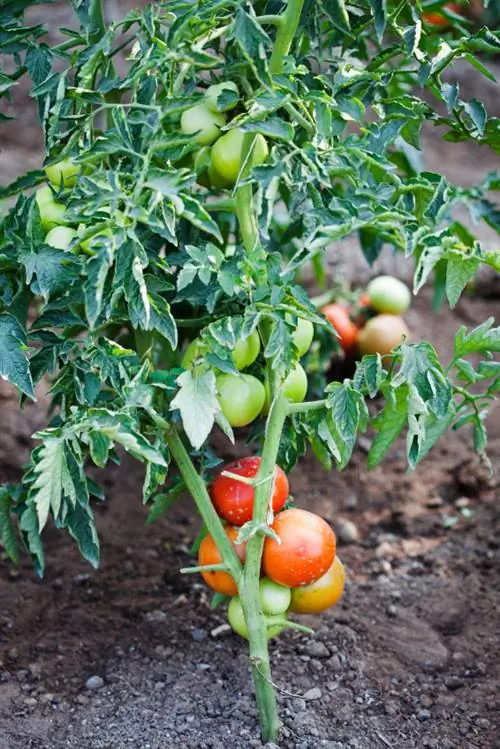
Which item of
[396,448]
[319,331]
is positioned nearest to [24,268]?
[319,331]

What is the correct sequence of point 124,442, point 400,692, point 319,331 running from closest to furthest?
point 124,442
point 400,692
point 319,331

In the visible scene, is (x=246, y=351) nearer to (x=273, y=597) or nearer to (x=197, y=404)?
(x=197, y=404)

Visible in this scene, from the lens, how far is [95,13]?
138 centimetres

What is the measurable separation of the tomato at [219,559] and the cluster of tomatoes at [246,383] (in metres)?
0.17

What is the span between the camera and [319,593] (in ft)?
4.28

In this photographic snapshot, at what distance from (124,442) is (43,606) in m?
0.77

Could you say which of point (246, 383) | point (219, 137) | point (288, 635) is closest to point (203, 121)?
point (219, 137)

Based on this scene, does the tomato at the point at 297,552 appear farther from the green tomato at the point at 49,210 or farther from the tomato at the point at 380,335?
the tomato at the point at 380,335

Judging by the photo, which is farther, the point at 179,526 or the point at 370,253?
the point at 179,526

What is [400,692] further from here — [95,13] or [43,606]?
[95,13]

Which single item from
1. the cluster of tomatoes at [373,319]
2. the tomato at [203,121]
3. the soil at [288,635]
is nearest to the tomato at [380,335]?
the cluster of tomatoes at [373,319]

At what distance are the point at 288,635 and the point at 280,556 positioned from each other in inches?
17.8

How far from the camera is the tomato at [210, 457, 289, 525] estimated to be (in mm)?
1292

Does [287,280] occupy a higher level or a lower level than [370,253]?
higher
